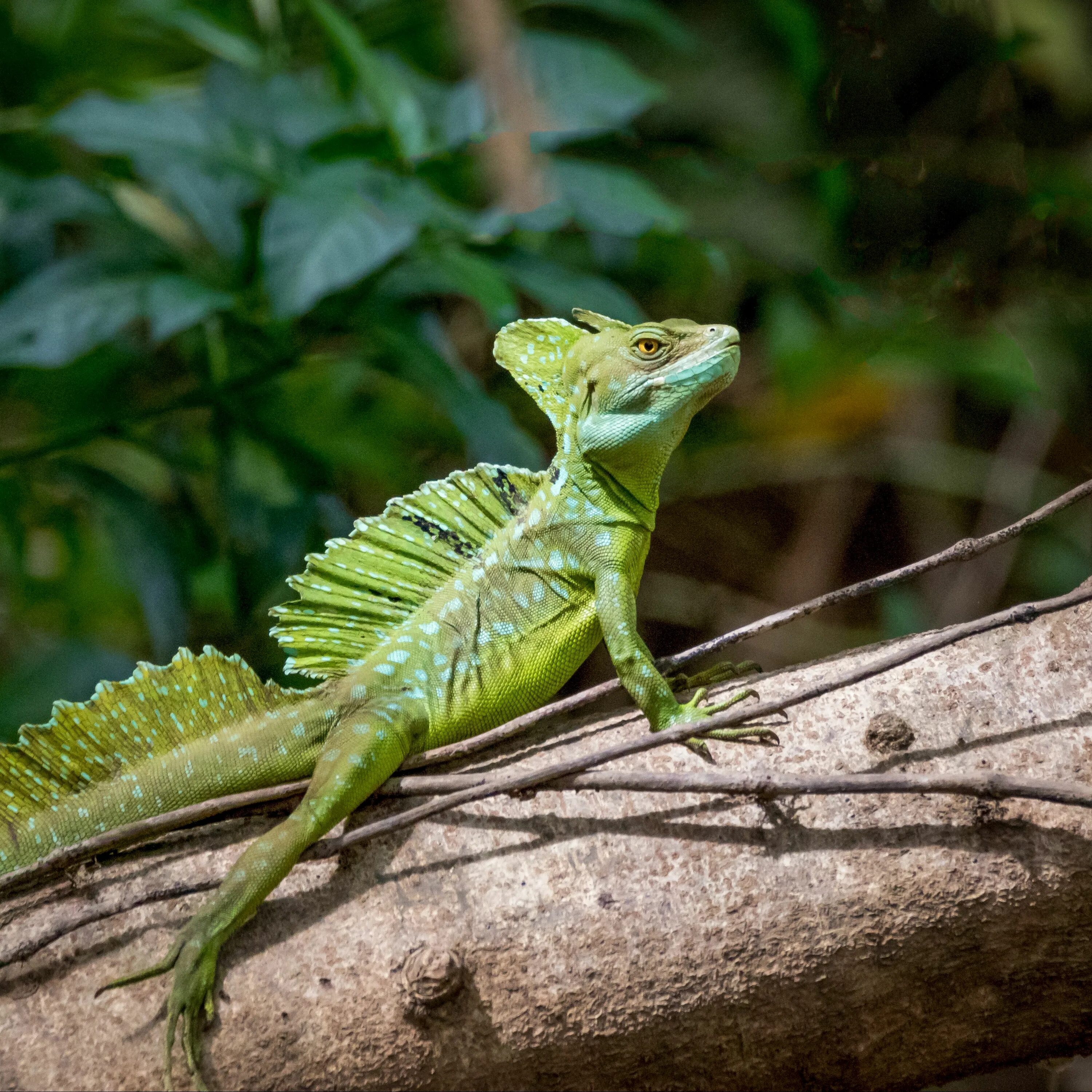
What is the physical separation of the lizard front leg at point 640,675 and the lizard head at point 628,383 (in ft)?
0.85

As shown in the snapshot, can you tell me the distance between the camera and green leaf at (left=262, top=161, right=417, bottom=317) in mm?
2658

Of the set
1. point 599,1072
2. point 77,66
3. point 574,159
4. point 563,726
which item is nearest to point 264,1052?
point 599,1072

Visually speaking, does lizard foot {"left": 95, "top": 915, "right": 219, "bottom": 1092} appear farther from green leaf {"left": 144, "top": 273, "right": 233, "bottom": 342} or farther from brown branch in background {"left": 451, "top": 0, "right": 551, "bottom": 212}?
brown branch in background {"left": 451, "top": 0, "right": 551, "bottom": 212}

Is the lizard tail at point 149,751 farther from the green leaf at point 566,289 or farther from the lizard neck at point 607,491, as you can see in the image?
the green leaf at point 566,289

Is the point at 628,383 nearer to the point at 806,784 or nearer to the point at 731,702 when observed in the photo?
the point at 731,702

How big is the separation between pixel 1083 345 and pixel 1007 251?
461 mm

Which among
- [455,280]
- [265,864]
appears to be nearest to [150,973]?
[265,864]

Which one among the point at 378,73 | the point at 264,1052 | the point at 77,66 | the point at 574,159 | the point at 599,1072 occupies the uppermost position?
the point at 77,66

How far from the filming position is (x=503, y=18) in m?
3.77

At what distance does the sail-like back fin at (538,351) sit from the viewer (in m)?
2.38

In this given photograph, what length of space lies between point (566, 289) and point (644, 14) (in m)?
1.50

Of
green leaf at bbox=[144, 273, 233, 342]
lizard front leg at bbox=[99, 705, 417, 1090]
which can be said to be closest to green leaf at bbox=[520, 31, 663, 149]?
green leaf at bbox=[144, 273, 233, 342]

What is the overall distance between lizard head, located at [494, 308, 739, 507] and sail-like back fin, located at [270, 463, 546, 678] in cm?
17

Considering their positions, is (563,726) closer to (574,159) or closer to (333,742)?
(333,742)
